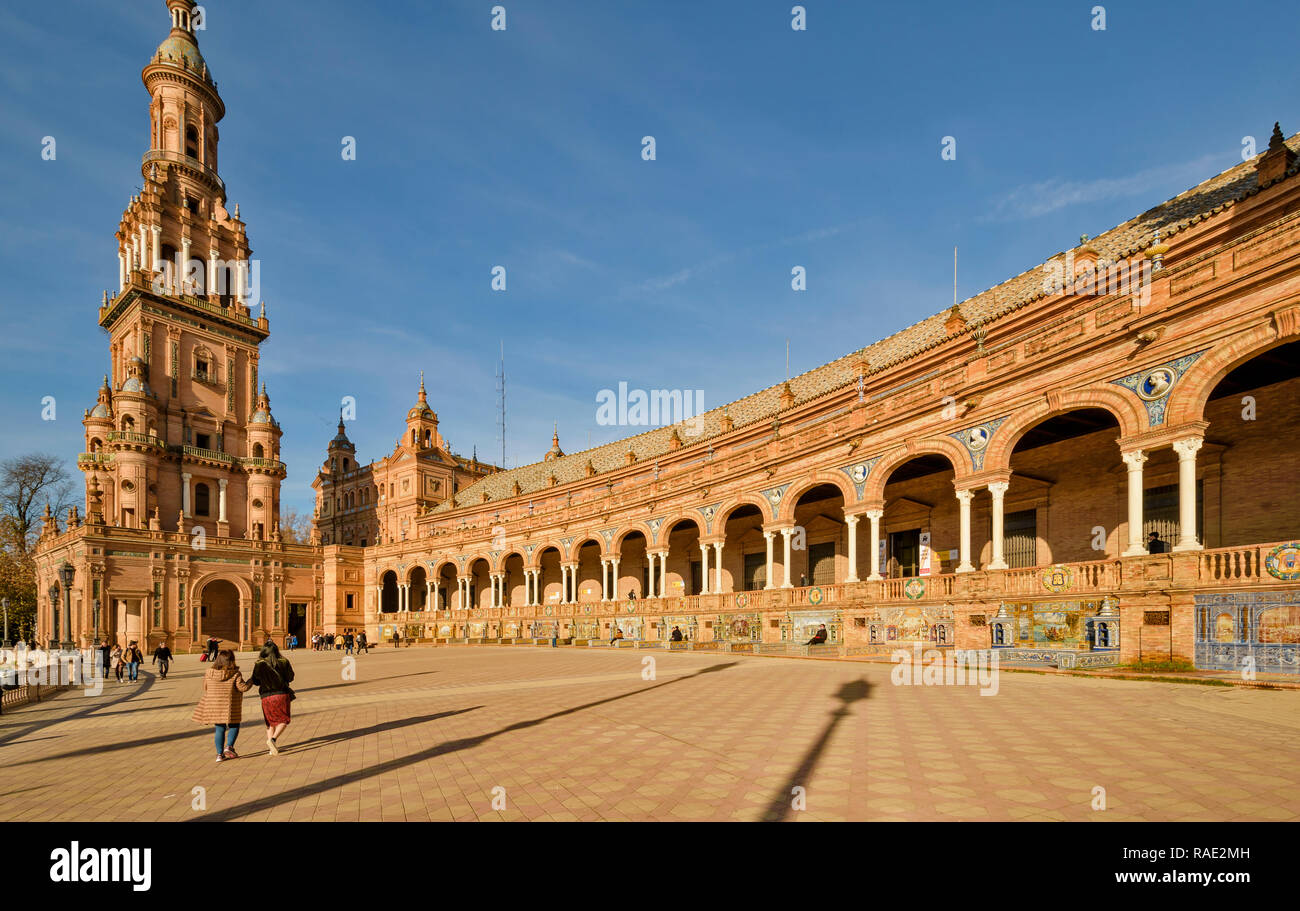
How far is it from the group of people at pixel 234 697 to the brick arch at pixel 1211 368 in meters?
17.6

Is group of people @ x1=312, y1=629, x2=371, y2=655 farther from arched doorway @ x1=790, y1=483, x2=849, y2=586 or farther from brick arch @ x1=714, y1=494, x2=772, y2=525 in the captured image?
arched doorway @ x1=790, y1=483, x2=849, y2=586

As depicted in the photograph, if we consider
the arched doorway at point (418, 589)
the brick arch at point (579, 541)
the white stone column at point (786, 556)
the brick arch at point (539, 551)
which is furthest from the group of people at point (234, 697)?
the arched doorway at point (418, 589)

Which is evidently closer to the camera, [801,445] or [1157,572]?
[1157,572]

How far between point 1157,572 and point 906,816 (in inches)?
473

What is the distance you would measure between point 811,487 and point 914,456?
5.06 metres

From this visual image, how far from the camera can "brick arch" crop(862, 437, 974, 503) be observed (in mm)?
20047

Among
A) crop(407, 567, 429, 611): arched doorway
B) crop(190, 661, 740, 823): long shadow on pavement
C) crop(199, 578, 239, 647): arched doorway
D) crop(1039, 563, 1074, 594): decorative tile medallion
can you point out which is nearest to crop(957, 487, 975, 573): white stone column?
crop(1039, 563, 1074, 594): decorative tile medallion

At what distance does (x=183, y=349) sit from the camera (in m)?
53.7

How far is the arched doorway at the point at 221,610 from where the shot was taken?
51.6m

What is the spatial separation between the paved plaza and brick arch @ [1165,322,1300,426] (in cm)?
605

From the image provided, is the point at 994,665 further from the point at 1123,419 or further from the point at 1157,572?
the point at 1123,419

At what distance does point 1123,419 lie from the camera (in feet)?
52.5

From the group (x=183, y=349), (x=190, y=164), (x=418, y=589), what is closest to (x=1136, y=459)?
(x=418, y=589)
